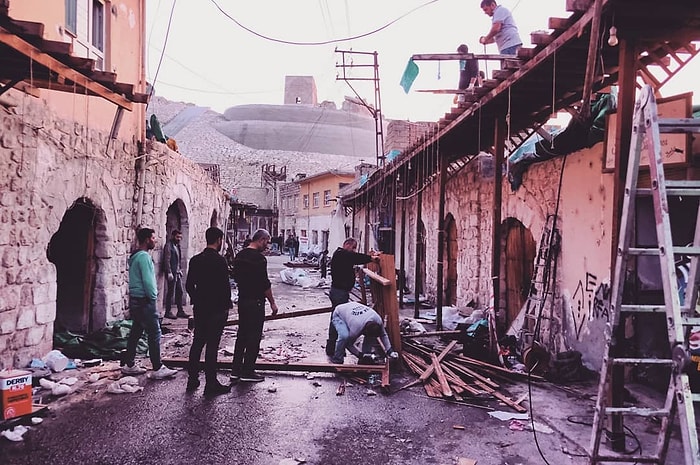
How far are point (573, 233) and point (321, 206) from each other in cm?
2997

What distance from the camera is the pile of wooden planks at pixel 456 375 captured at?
5.91m

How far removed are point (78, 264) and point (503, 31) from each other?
7689 millimetres

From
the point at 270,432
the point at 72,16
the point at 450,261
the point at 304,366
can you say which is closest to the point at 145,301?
the point at 304,366

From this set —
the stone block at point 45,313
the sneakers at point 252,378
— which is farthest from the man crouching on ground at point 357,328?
the stone block at point 45,313

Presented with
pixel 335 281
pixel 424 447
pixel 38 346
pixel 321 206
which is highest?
pixel 321 206

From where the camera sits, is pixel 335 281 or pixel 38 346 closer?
pixel 38 346

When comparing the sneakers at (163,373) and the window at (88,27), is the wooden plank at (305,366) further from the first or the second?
the window at (88,27)

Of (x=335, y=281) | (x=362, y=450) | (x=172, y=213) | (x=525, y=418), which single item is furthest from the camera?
(x=172, y=213)

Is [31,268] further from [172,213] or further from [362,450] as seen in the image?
[172,213]

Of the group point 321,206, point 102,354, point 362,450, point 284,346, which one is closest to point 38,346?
point 102,354

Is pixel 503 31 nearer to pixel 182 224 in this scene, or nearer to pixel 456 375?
pixel 456 375

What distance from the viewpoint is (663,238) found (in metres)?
2.78

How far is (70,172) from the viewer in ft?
23.6

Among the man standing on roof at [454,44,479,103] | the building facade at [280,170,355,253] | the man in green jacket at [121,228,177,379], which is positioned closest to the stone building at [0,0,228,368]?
the man in green jacket at [121,228,177,379]
